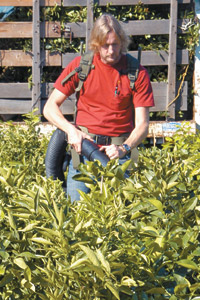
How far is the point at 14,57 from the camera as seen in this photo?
763 cm

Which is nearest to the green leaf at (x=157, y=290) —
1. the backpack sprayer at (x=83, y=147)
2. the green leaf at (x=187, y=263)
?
the green leaf at (x=187, y=263)

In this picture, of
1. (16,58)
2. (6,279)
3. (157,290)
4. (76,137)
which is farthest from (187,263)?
(16,58)

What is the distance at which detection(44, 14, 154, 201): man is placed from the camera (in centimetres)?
395

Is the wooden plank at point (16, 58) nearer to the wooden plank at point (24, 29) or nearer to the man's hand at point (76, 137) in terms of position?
the wooden plank at point (24, 29)

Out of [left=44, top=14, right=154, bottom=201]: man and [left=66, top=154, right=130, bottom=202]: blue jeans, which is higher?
[left=44, top=14, right=154, bottom=201]: man

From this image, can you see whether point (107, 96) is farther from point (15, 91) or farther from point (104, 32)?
point (15, 91)

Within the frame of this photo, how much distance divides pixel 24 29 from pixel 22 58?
14.6 inches

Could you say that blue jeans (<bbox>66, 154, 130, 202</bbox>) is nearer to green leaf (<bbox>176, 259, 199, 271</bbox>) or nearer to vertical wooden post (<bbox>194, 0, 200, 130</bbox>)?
green leaf (<bbox>176, 259, 199, 271</bbox>)

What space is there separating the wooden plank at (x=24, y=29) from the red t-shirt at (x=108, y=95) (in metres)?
3.61

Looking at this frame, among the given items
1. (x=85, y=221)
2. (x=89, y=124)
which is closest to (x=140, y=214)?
(x=85, y=221)

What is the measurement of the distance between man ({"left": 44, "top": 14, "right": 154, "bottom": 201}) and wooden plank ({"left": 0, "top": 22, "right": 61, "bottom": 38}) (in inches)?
141

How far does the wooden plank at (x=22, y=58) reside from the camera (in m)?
7.59

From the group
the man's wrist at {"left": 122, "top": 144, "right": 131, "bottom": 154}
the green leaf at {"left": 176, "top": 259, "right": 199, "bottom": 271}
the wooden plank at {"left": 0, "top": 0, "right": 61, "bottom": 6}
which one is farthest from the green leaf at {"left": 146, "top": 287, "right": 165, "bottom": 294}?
the wooden plank at {"left": 0, "top": 0, "right": 61, "bottom": 6}

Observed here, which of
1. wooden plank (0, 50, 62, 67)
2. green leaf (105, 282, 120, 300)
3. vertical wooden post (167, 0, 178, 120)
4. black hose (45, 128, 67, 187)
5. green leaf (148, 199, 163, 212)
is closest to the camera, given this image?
green leaf (105, 282, 120, 300)
